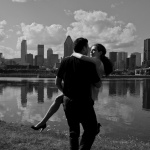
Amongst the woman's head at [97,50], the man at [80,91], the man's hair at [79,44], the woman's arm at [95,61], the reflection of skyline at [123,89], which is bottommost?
the reflection of skyline at [123,89]

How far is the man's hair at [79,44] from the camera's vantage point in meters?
4.49

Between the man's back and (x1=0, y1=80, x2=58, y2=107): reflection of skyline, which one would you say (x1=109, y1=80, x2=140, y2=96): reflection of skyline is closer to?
(x1=0, y1=80, x2=58, y2=107): reflection of skyline

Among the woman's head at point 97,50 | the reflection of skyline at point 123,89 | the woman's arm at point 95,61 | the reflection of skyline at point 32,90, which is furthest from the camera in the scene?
the reflection of skyline at point 123,89

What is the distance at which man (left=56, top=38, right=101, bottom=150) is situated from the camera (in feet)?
14.0

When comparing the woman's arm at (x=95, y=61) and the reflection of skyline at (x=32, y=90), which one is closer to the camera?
the woman's arm at (x=95, y=61)

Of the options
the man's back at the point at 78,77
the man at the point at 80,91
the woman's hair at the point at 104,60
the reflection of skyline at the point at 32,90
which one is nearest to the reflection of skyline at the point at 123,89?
the reflection of skyline at the point at 32,90

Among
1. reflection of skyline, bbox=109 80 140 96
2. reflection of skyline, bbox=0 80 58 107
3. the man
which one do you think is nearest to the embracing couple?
the man

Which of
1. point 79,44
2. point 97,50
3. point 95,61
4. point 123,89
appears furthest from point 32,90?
point 95,61

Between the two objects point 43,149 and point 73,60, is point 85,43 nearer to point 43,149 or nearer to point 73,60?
point 73,60

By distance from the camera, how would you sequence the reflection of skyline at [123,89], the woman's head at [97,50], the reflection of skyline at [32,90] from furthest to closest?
1. the reflection of skyline at [123,89]
2. the reflection of skyline at [32,90]
3. the woman's head at [97,50]

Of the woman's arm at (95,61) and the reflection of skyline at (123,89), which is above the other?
the woman's arm at (95,61)

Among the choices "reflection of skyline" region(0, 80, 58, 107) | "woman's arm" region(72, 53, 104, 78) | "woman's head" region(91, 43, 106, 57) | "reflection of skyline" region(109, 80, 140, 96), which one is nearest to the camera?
"woman's arm" region(72, 53, 104, 78)

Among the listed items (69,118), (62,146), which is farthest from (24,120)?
(69,118)

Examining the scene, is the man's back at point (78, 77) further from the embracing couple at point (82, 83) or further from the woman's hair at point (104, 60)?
the woman's hair at point (104, 60)
